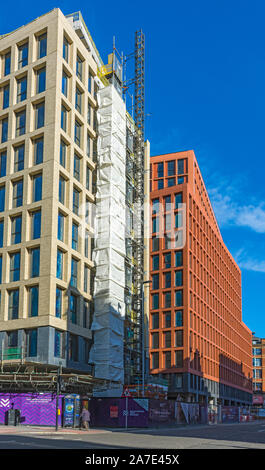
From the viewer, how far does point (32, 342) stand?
46.2 meters

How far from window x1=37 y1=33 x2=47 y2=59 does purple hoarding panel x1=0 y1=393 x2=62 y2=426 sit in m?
32.2

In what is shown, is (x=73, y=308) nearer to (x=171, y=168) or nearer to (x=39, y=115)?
(x=39, y=115)

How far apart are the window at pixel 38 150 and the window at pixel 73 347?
52.8 ft

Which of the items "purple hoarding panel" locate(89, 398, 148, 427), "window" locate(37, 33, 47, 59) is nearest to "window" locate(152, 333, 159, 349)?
"purple hoarding panel" locate(89, 398, 148, 427)

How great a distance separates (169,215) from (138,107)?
821 inches

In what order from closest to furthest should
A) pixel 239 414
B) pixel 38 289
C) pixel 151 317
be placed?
pixel 38 289 < pixel 239 414 < pixel 151 317

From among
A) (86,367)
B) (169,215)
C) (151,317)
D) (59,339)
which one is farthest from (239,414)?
(59,339)

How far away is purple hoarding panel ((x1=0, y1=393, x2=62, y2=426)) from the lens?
1500 inches

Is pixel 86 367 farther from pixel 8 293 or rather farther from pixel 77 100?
pixel 77 100

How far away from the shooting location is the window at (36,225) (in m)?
48.9

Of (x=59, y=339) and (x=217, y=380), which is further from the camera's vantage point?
(x=217, y=380)

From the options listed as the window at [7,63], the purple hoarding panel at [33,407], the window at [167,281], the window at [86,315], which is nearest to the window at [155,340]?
the window at [167,281]

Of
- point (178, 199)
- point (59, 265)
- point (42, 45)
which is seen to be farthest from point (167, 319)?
point (42, 45)
